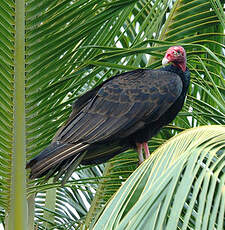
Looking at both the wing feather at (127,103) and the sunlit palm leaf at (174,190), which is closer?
the sunlit palm leaf at (174,190)

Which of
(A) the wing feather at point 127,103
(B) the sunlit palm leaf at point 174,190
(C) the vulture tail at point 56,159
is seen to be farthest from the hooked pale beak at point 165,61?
(B) the sunlit palm leaf at point 174,190

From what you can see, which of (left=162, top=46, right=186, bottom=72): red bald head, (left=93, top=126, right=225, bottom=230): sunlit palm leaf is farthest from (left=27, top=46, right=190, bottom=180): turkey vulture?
(left=93, top=126, right=225, bottom=230): sunlit palm leaf

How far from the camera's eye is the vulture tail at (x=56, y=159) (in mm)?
2066

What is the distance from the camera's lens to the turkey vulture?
243cm

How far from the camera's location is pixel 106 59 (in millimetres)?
2139

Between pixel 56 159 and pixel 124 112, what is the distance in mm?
601

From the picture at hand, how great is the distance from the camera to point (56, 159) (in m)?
2.18

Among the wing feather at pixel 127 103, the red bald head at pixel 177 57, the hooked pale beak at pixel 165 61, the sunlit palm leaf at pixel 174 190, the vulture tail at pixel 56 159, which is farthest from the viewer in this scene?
the red bald head at pixel 177 57

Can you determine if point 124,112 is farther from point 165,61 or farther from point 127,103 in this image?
point 165,61

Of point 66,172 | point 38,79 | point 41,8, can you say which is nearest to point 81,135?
point 66,172

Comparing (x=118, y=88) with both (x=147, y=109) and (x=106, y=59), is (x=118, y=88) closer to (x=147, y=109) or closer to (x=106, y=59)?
(x=147, y=109)

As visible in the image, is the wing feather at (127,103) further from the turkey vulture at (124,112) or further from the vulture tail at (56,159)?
the vulture tail at (56,159)

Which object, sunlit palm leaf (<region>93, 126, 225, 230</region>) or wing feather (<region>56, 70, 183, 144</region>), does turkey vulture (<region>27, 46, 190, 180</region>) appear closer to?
wing feather (<region>56, 70, 183, 144</region>)

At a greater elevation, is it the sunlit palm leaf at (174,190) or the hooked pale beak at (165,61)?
the hooked pale beak at (165,61)
